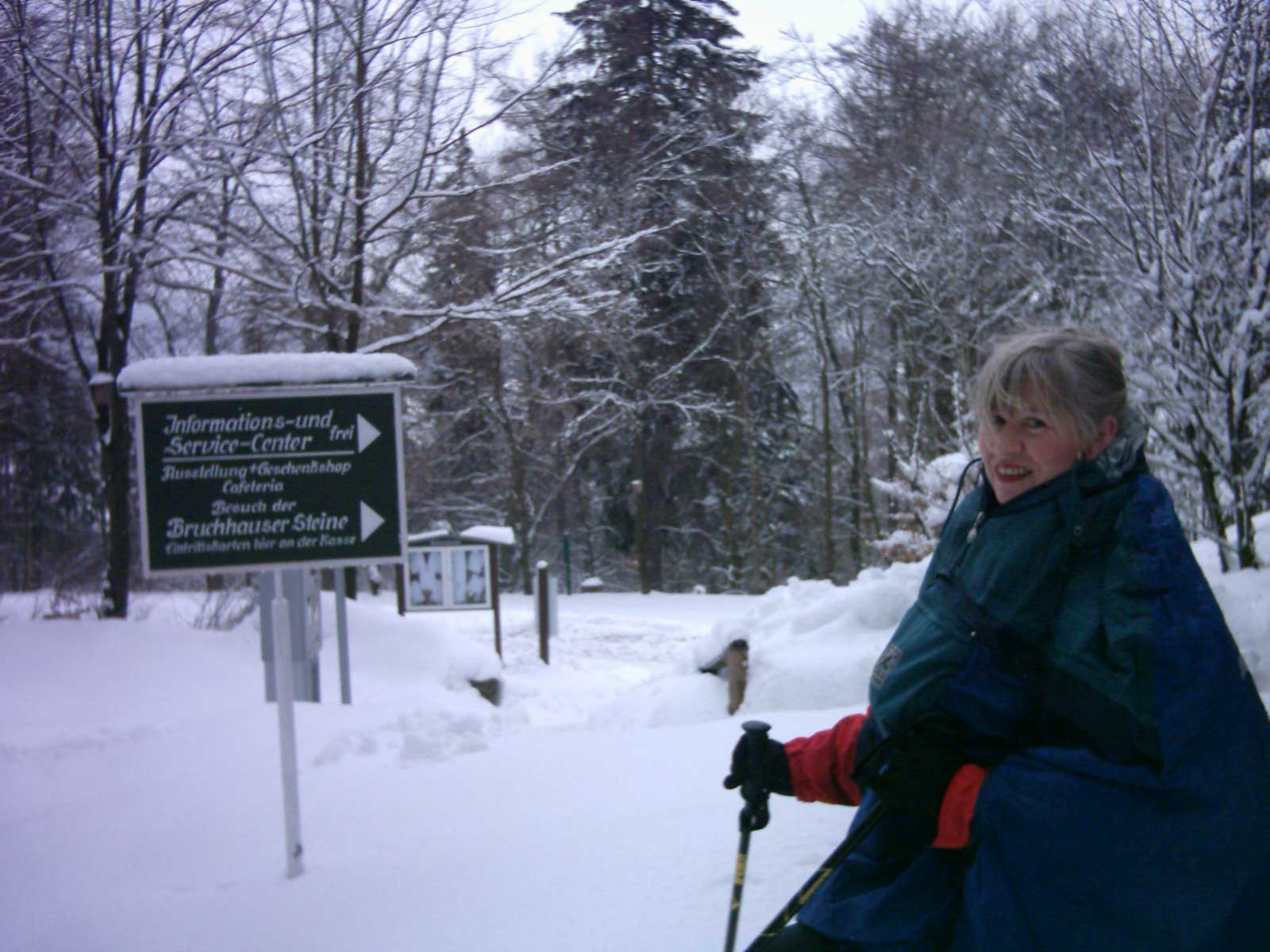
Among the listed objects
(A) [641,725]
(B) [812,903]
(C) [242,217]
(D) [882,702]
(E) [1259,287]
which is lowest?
(A) [641,725]

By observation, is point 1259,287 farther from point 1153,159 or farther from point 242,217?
point 242,217

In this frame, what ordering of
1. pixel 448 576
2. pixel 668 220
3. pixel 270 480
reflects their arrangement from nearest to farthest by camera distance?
pixel 270 480 < pixel 448 576 < pixel 668 220

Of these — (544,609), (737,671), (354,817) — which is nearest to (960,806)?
(354,817)

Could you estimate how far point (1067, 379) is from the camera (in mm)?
1672

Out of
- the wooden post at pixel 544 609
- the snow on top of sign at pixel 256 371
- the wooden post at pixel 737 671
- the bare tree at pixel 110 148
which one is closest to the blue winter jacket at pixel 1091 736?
the snow on top of sign at pixel 256 371

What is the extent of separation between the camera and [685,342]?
22.4m

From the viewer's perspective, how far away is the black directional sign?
13.5ft

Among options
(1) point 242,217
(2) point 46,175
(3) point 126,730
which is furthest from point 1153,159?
(2) point 46,175

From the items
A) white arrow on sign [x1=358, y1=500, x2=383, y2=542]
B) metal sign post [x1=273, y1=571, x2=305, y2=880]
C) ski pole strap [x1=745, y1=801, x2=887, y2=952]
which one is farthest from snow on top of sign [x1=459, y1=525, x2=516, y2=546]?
ski pole strap [x1=745, y1=801, x2=887, y2=952]

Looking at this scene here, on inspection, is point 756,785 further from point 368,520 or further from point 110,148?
point 110,148

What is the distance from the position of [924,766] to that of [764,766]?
1.31 ft

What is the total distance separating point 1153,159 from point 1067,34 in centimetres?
159

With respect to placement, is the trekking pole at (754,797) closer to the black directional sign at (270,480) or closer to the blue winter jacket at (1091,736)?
the blue winter jacket at (1091,736)

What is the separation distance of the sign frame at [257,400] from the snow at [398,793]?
119cm
